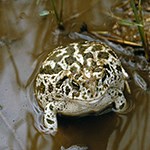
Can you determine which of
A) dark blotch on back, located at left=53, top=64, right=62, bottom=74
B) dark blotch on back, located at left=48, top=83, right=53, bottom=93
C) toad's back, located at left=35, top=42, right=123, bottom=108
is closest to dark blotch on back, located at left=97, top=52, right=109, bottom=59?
toad's back, located at left=35, top=42, right=123, bottom=108

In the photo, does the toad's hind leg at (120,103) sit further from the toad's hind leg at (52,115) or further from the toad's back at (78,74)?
the toad's hind leg at (52,115)

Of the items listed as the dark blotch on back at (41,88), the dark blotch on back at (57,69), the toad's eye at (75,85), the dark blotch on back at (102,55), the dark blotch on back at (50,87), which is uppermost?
the dark blotch on back at (57,69)

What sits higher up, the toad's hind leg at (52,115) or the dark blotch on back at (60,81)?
the dark blotch on back at (60,81)

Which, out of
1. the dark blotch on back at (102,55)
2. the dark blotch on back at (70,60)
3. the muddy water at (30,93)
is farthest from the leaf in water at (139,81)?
the dark blotch on back at (70,60)

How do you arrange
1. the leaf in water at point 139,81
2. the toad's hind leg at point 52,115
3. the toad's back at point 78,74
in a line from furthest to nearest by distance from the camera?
the leaf in water at point 139,81
the toad's hind leg at point 52,115
the toad's back at point 78,74

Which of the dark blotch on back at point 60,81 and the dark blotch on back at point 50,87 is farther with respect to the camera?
the dark blotch on back at point 50,87

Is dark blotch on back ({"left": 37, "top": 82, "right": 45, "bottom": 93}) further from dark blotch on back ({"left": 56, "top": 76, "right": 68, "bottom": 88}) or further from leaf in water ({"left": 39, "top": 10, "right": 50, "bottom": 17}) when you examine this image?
leaf in water ({"left": 39, "top": 10, "right": 50, "bottom": 17})
